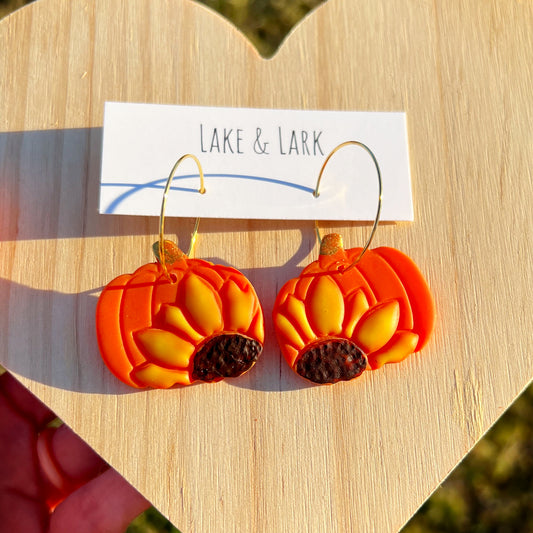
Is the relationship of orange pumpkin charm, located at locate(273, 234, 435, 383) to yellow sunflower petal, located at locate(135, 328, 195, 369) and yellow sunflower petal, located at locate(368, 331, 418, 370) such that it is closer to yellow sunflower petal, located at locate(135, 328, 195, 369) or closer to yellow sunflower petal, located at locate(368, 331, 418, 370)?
Result: yellow sunflower petal, located at locate(368, 331, 418, 370)

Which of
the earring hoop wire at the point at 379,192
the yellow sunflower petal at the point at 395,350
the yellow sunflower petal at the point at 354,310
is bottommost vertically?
the yellow sunflower petal at the point at 395,350

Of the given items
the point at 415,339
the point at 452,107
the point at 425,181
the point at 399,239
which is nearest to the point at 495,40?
the point at 452,107

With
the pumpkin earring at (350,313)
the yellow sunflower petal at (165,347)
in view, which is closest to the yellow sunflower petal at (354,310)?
the pumpkin earring at (350,313)

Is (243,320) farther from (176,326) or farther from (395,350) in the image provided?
(395,350)

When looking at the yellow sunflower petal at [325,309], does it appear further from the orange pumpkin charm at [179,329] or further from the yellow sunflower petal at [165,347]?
the yellow sunflower petal at [165,347]

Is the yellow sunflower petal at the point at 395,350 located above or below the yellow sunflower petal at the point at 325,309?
below

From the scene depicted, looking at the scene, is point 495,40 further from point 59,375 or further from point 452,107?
point 59,375
